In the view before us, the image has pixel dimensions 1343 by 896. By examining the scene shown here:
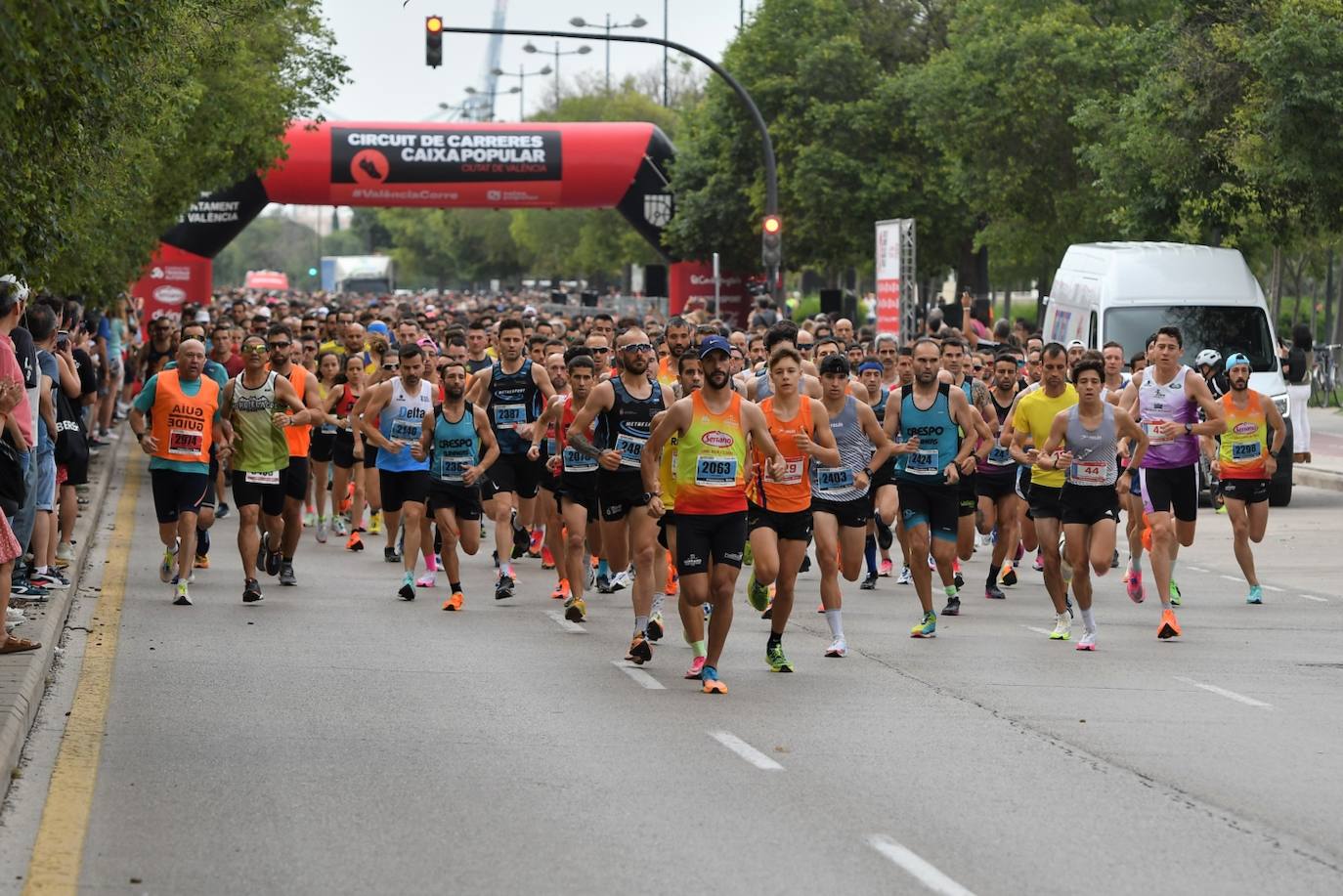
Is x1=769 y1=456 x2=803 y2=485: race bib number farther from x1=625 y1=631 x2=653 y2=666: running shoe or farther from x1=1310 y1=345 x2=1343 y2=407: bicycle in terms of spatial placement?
x1=1310 y1=345 x2=1343 y2=407: bicycle

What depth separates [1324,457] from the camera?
96.5 ft

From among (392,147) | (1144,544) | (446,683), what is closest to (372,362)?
(1144,544)

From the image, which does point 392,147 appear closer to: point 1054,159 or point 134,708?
point 1054,159

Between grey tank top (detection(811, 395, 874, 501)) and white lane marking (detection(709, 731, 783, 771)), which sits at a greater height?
grey tank top (detection(811, 395, 874, 501))

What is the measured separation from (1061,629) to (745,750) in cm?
468

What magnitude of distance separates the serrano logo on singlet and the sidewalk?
16573 millimetres

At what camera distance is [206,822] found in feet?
26.3

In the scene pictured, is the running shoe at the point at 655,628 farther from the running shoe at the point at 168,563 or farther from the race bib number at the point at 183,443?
the running shoe at the point at 168,563

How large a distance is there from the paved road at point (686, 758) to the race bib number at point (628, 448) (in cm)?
109

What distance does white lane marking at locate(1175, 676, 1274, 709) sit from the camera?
37.0 feet

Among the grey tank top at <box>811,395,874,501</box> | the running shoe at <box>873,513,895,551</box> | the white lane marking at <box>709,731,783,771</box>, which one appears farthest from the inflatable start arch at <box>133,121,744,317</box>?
the white lane marking at <box>709,731,783,771</box>

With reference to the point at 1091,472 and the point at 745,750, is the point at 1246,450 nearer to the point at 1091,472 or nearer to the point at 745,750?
the point at 1091,472

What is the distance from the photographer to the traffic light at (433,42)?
99.9 feet

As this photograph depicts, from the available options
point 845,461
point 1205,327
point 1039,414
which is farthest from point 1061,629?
point 1205,327
